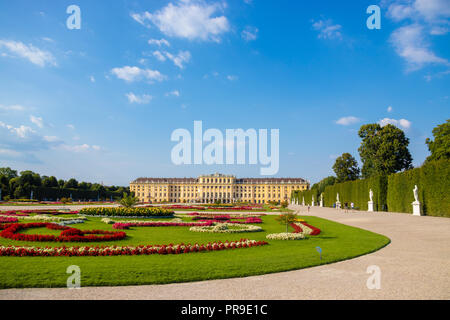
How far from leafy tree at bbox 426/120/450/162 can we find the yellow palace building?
3649 inches

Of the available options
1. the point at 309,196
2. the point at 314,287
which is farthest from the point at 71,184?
the point at 314,287

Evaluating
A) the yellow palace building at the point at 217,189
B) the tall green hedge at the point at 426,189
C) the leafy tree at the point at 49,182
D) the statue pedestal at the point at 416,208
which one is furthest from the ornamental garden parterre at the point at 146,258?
the yellow palace building at the point at 217,189

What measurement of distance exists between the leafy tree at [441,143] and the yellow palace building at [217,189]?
3649 inches

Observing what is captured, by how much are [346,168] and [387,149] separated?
606 inches

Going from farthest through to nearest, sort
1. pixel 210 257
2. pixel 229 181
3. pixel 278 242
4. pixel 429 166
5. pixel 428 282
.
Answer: pixel 229 181
pixel 429 166
pixel 278 242
pixel 210 257
pixel 428 282

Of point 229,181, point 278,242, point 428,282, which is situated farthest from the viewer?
point 229,181

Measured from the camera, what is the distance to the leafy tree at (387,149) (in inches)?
1300

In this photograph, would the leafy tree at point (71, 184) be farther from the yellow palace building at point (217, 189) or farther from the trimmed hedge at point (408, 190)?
the trimmed hedge at point (408, 190)

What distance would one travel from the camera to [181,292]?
4512mm

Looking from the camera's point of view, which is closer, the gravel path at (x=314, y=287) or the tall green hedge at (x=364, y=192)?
the gravel path at (x=314, y=287)

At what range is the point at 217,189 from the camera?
413 ft
